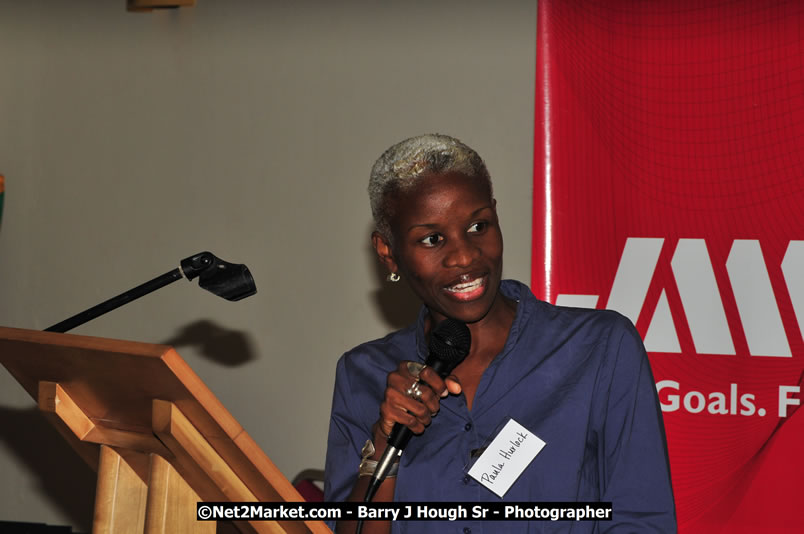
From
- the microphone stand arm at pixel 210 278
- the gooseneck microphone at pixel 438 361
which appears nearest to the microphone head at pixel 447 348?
the gooseneck microphone at pixel 438 361

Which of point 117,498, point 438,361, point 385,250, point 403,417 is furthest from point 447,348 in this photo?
point 117,498

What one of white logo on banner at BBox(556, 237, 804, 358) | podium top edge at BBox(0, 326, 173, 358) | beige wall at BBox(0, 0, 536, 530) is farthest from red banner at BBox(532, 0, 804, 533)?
podium top edge at BBox(0, 326, 173, 358)

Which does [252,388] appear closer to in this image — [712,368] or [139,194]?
[139,194]

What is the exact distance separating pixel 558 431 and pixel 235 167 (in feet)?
8.22

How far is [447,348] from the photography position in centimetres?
167

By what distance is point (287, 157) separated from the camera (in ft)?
12.6

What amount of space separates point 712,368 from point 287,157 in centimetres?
200

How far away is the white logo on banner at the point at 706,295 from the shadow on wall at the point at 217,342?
4.94 feet

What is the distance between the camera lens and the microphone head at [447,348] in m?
1.66

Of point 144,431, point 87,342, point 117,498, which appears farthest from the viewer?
point 117,498

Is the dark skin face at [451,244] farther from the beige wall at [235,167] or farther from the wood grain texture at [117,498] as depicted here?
the beige wall at [235,167]

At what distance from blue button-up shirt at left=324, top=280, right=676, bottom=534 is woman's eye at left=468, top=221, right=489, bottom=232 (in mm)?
253

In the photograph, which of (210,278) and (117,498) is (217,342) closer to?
(210,278)

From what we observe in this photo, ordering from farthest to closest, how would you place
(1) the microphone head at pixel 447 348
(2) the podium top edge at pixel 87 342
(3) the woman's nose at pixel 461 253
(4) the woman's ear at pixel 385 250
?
(4) the woman's ear at pixel 385 250 < (3) the woman's nose at pixel 461 253 < (1) the microphone head at pixel 447 348 < (2) the podium top edge at pixel 87 342
